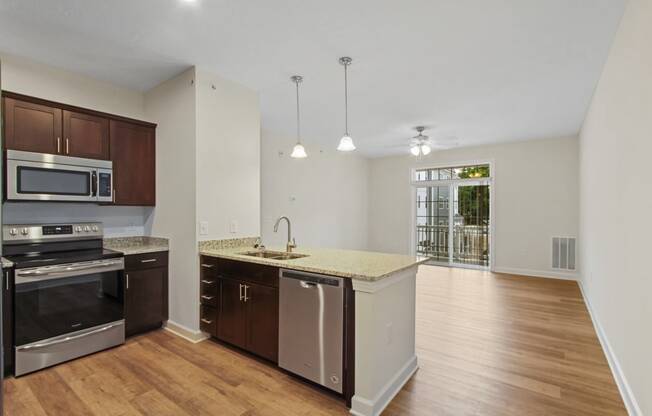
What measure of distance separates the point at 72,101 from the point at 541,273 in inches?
300

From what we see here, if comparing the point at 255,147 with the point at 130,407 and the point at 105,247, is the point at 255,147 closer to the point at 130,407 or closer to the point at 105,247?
the point at 105,247

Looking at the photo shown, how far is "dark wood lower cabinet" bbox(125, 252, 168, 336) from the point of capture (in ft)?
10.7

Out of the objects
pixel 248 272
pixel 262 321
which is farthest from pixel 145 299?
pixel 262 321

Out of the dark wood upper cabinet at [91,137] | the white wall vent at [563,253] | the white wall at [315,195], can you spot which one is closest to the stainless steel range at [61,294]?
the dark wood upper cabinet at [91,137]

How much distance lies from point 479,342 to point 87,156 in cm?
428

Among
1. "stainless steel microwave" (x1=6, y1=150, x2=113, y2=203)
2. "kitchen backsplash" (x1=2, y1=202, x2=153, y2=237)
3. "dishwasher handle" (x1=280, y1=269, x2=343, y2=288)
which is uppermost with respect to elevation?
"stainless steel microwave" (x1=6, y1=150, x2=113, y2=203)

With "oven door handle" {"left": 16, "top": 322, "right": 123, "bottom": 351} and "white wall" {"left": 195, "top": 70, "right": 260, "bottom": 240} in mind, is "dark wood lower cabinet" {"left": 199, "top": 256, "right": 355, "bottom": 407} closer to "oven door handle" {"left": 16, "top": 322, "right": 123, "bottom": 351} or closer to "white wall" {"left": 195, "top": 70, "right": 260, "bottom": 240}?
"white wall" {"left": 195, "top": 70, "right": 260, "bottom": 240}

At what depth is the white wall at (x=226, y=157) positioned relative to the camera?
3.30 metres

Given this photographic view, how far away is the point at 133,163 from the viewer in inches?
140

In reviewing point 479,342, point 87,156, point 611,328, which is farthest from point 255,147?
point 611,328

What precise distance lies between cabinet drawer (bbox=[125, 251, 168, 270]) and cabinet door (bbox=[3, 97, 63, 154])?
1.20 m

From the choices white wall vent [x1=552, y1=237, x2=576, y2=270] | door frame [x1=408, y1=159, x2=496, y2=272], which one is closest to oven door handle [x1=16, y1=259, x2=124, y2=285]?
door frame [x1=408, y1=159, x2=496, y2=272]

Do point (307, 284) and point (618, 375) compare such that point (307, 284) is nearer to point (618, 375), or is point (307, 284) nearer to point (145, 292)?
point (145, 292)

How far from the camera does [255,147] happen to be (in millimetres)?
3824
